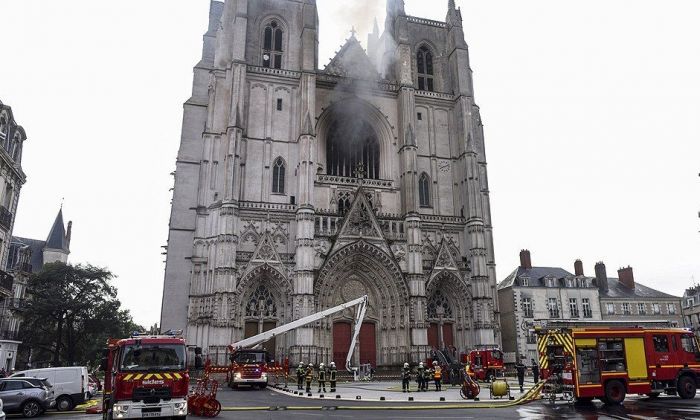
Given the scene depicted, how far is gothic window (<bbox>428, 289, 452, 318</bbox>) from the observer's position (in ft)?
119

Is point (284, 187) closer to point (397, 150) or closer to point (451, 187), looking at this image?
point (397, 150)

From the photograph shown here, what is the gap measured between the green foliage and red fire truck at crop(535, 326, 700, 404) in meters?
37.9

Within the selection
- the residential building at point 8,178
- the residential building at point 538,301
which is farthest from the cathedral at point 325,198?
the residential building at point 538,301

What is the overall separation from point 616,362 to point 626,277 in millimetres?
40967

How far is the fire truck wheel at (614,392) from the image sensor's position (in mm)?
16578

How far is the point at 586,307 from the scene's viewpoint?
48688 millimetres

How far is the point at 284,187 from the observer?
120 feet

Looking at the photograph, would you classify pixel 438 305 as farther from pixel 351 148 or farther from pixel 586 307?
pixel 586 307

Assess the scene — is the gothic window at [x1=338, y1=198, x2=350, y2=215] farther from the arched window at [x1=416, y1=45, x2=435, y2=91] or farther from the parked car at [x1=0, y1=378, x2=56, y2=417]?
the parked car at [x1=0, y1=378, x2=56, y2=417]

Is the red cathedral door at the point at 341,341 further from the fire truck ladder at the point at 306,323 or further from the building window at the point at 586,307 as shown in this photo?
the building window at the point at 586,307

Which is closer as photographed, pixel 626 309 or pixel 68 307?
pixel 68 307

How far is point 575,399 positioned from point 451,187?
2459 cm

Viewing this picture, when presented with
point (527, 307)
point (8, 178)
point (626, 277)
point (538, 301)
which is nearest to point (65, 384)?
point (8, 178)

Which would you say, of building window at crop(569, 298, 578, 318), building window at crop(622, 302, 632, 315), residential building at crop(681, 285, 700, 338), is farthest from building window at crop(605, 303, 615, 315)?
residential building at crop(681, 285, 700, 338)
